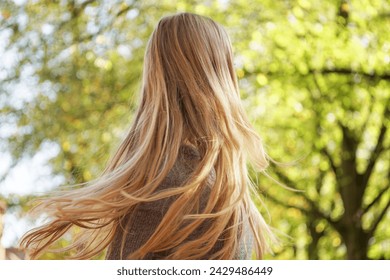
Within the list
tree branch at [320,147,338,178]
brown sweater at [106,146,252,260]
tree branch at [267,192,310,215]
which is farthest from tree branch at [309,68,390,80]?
brown sweater at [106,146,252,260]

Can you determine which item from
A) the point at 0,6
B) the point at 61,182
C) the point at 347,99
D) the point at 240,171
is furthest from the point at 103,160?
the point at 240,171

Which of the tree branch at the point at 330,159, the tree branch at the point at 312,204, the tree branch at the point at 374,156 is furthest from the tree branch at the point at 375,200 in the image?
the tree branch at the point at 330,159

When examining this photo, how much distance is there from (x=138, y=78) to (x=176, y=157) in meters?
4.55

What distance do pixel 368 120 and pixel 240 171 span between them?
4.87 m

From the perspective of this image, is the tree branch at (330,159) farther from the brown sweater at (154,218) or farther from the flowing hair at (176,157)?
the brown sweater at (154,218)

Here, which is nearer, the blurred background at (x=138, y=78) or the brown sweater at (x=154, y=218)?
the brown sweater at (x=154, y=218)

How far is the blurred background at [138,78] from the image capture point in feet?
19.8

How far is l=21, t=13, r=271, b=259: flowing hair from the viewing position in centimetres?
176

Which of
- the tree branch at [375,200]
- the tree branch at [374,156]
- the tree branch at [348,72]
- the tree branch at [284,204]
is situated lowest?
the tree branch at [375,200]

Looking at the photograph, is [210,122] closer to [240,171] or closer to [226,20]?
[240,171]

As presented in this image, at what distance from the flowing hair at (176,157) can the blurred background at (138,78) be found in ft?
12.8

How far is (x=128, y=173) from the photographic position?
1.83 m

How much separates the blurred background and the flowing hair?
12.8ft

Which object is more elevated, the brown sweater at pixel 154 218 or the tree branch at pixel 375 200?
the brown sweater at pixel 154 218
